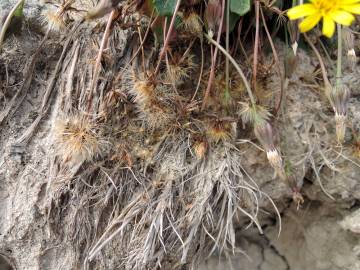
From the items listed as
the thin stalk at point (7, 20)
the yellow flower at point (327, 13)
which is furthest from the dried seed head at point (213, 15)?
the thin stalk at point (7, 20)

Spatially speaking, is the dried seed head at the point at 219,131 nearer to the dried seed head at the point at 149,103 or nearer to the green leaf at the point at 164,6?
the dried seed head at the point at 149,103

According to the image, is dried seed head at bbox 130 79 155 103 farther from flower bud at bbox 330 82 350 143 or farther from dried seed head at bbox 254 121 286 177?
flower bud at bbox 330 82 350 143

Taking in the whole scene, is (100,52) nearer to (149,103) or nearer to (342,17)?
(149,103)

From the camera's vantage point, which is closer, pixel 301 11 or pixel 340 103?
pixel 301 11

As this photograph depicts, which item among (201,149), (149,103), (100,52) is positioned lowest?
(201,149)

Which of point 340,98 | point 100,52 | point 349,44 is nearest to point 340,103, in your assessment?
point 340,98

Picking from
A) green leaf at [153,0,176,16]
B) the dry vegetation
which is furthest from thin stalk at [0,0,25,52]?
green leaf at [153,0,176,16]
